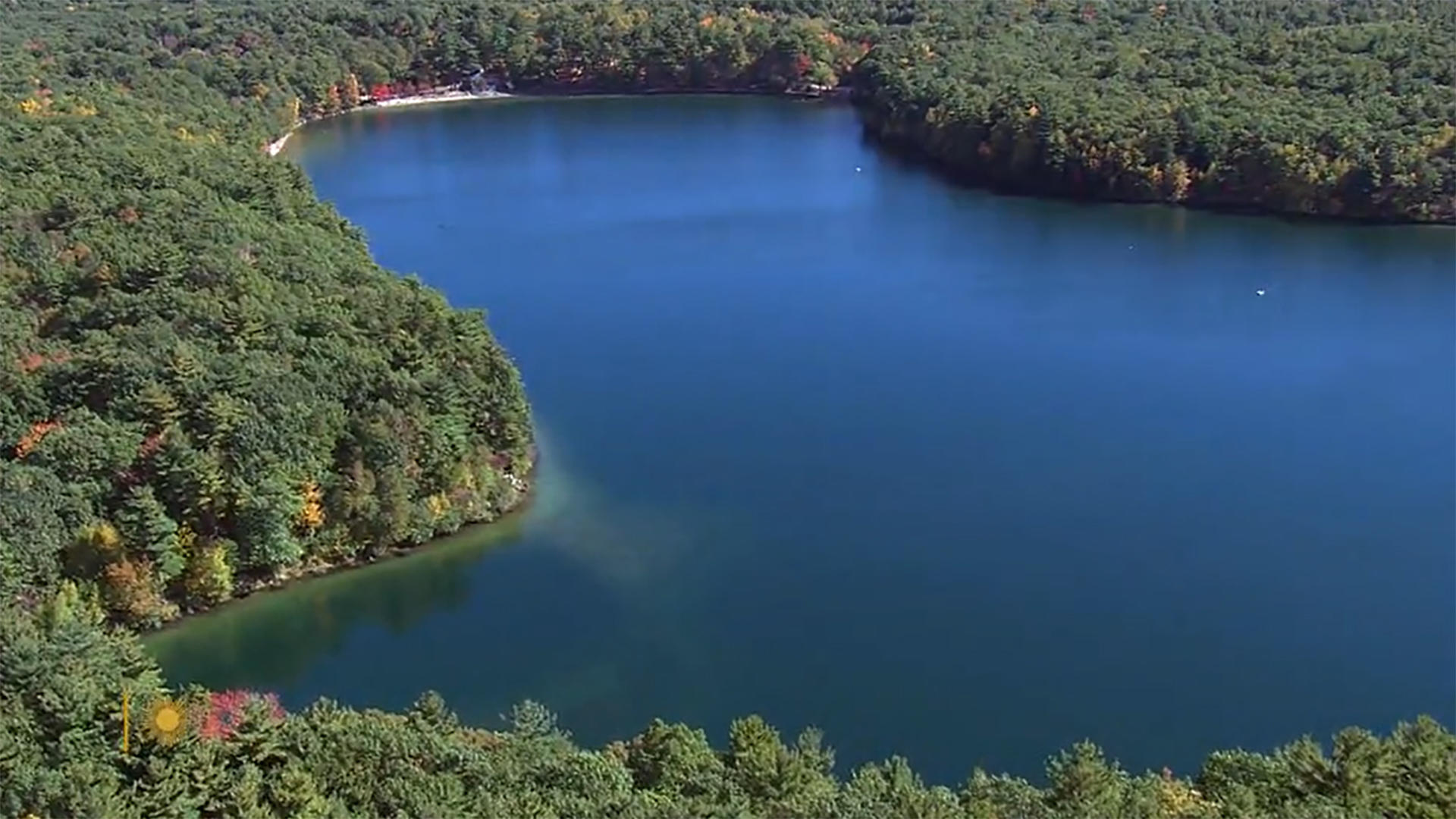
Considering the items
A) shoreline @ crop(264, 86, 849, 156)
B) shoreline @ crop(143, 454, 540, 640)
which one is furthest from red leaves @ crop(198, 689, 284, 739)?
shoreline @ crop(264, 86, 849, 156)

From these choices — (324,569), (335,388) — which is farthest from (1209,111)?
(324,569)

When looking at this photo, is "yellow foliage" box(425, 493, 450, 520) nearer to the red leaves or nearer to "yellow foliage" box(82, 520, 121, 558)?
"yellow foliage" box(82, 520, 121, 558)

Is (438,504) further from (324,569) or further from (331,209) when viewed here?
(331,209)

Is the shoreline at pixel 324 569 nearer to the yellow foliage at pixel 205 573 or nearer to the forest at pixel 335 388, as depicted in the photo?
the forest at pixel 335 388

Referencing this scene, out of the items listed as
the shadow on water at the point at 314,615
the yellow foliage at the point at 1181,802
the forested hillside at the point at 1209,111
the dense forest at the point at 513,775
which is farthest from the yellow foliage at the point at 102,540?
the forested hillside at the point at 1209,111

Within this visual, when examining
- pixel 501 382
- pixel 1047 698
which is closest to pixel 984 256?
pixel 501 382

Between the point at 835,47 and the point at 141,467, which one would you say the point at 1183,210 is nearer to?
the point at 835,47
